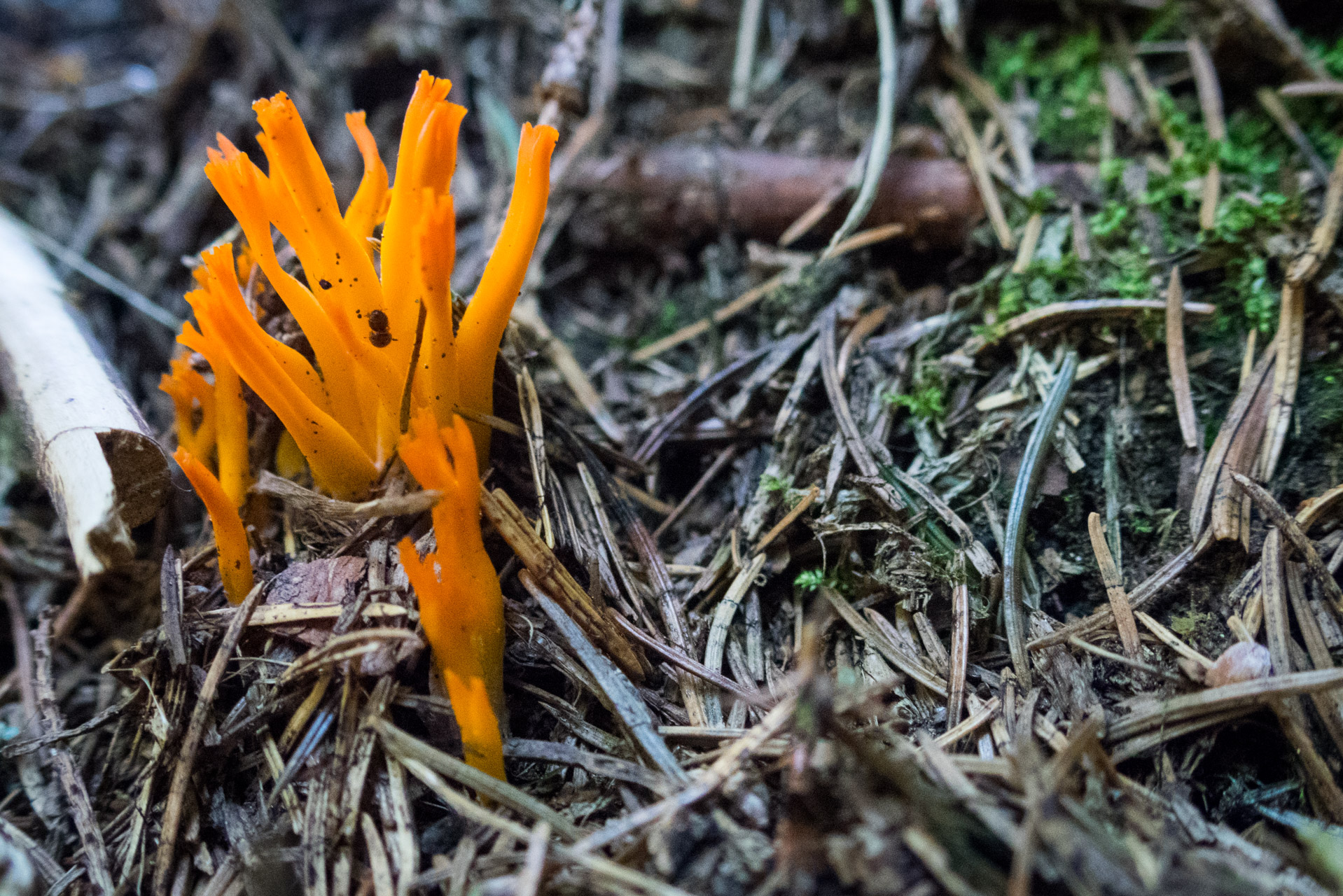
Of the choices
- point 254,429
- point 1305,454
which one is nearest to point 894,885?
point 1305,454

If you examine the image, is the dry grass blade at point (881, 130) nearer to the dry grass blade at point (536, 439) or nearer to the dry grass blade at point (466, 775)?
the dry grass blade at point (536, 439)

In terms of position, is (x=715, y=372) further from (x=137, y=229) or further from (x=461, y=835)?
(x=137, y=229)

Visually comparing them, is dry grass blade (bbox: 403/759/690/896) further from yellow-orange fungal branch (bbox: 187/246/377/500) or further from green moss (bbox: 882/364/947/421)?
green moss (bbox: 882/364/947/421)

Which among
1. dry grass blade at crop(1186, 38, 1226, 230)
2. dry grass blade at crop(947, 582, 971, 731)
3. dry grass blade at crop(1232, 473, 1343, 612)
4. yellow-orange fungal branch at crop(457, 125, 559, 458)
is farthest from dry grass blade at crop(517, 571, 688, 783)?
dry grass blade at crop(1186, 38, 1226, 230)

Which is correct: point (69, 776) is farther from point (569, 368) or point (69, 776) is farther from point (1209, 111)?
point (1209, 111)

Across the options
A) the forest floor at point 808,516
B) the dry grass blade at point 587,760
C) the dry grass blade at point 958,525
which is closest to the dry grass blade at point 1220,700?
the forest floor at point 808,516

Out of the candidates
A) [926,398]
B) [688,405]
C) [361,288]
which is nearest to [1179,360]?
[926,398]
